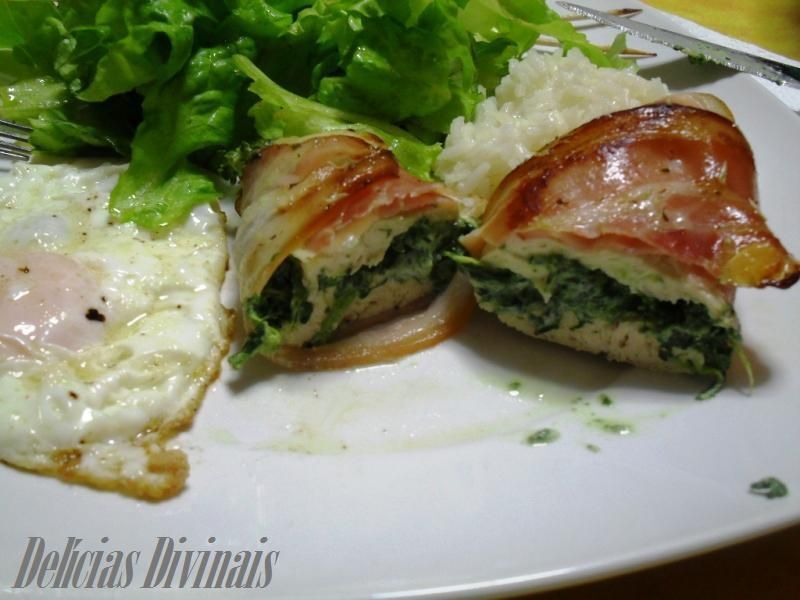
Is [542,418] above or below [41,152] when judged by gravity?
above

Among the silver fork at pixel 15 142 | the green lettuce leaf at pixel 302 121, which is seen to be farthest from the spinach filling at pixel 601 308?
the silver fork at pixel 15 142

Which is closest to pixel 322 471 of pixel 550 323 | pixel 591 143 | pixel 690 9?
pixel 550 323

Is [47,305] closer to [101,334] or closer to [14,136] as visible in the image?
[101,334]

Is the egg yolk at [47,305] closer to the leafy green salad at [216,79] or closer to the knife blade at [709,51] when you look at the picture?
the leafy green salad at [216,79]

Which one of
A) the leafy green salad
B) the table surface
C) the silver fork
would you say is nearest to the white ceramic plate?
the table surface

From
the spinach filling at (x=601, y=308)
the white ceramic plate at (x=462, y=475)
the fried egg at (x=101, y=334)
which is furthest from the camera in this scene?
the spinach filling at (x=601, y=308)

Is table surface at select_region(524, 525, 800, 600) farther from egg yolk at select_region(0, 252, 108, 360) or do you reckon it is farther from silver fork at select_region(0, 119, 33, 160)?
silver fork at select_region(0, 119, 33, 160)

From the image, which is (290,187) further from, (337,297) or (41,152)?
(41,152)
